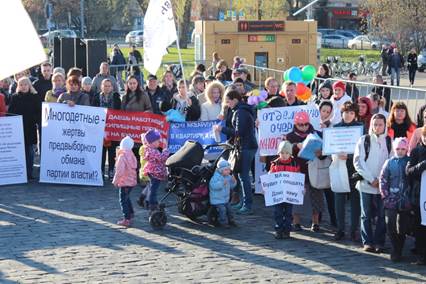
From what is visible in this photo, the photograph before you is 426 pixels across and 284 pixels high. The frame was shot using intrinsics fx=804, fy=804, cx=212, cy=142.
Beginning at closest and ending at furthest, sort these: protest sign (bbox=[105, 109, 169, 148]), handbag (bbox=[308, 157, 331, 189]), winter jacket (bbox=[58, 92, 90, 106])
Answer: handbag (bbox=[308, 157, 331, 189])
protest sign (bbox=[105, 109, 169, 148])
winter jacket (bbox=[58, 92, 90, 106])

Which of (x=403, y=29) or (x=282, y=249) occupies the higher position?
(x=403, y=29)

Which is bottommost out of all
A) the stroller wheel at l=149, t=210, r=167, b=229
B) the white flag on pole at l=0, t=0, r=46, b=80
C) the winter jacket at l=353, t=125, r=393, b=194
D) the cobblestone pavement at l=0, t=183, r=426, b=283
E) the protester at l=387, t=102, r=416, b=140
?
the cobblestone pavement at l=0, t=183, r=426, b=283

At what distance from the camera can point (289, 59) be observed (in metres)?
32.2

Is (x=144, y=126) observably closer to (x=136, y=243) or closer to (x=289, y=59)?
(x=136, y=243)

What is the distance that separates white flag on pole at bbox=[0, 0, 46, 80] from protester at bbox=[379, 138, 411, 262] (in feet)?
15.7

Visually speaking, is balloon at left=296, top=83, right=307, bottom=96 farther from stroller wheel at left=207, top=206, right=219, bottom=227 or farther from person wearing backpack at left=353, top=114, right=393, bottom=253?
person wearing backpack at left=353, top=114, right=393, bottom=253

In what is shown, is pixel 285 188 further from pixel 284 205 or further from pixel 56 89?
pixel 56 89

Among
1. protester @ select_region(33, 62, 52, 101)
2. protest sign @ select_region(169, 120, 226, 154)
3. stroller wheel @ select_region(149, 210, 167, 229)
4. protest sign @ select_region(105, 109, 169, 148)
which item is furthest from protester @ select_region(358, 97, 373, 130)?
protester @ select_region(33, 62, 52, 101)

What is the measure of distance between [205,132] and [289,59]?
20.0 meters

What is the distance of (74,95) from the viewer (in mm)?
13734

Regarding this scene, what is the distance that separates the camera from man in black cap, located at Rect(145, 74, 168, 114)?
14.2 m

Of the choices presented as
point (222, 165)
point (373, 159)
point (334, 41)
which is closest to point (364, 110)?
point (373, 159)

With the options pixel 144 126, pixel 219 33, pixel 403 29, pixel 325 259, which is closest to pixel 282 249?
pixel 325 259

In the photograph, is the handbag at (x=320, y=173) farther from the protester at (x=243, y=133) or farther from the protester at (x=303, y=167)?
the protester at (x=243, y=133)
